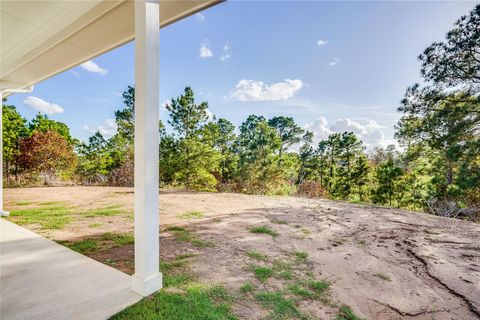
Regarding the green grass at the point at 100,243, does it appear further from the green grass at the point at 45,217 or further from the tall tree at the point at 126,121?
the tall tree at the point at 126,121

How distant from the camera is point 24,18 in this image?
239 centimetres

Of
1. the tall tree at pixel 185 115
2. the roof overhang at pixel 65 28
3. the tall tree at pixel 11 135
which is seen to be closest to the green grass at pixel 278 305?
the roof overhang at pixel 65 28

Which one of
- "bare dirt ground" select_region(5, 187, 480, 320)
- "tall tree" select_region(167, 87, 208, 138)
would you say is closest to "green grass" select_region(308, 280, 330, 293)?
"bare dirt ground" select_region(5, 187, 480, 320)

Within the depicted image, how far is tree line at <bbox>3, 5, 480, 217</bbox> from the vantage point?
6.61 meters

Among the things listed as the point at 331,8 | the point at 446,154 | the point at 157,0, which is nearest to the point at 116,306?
the point at 157,0

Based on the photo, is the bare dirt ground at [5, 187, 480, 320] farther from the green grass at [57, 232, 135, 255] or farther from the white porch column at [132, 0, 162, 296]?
the white porch column at [132, 0, 162, 296]

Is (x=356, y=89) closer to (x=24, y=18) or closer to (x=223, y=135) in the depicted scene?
(x=223, y=135)

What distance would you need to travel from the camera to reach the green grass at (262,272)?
2077mm

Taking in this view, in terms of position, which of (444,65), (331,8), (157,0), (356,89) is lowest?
(157,0)

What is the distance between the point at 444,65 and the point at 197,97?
9.98 meters

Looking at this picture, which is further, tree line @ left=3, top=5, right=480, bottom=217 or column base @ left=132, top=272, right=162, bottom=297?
tree line @ left=3, top=5, right=480, bottom=217

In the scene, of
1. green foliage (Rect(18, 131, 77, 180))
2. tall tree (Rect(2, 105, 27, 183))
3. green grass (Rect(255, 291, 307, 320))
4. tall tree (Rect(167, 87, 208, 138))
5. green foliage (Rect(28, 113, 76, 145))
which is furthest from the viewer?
green foliage (Rect(28, 113, 76, 145))

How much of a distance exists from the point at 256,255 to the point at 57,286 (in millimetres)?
1954

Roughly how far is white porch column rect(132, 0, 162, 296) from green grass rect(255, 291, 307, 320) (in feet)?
2.99
